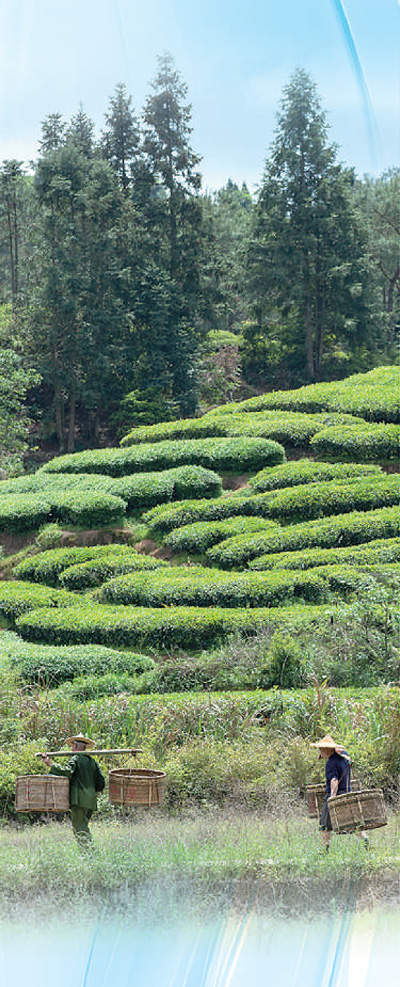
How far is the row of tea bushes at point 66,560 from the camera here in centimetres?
1198

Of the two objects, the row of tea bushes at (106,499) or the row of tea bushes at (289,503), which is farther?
the row of tea bushes at (106,499)

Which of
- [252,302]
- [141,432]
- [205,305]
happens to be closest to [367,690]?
[141,432]

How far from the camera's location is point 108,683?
878cm

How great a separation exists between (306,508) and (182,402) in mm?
11281

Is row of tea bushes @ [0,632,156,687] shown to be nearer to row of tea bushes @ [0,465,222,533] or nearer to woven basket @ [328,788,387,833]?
row of tea bushes @ [0,465,222,533]

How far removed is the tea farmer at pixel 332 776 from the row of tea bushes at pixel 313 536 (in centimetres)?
552

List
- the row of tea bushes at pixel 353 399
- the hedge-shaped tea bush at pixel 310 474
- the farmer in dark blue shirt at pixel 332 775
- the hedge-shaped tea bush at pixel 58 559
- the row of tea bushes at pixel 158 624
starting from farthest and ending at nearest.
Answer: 1. the row of tea bushes at pixel 353 399
2. the hedge-shaped tea bush at pixel 310 474
3. the hedge-shaped tea bush at pixel 58 559
4. the row of tea bushes at pixel 158 624
5. the farmer in dark blue shirt at pixel 332 775

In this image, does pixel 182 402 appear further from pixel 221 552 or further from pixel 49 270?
pixel 221 552

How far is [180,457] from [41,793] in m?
9.50

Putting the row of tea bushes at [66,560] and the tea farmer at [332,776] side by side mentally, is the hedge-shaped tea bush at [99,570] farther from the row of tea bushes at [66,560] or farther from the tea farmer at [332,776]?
the tea farmer at [332,776]

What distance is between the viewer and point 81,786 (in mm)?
5672

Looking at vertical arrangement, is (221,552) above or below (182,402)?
below

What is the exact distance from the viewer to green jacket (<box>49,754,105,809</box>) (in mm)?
5645

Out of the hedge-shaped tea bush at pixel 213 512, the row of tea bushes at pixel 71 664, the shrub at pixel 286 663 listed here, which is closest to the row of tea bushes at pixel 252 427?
the hedge-shaped tea bush at pixel 213 512
